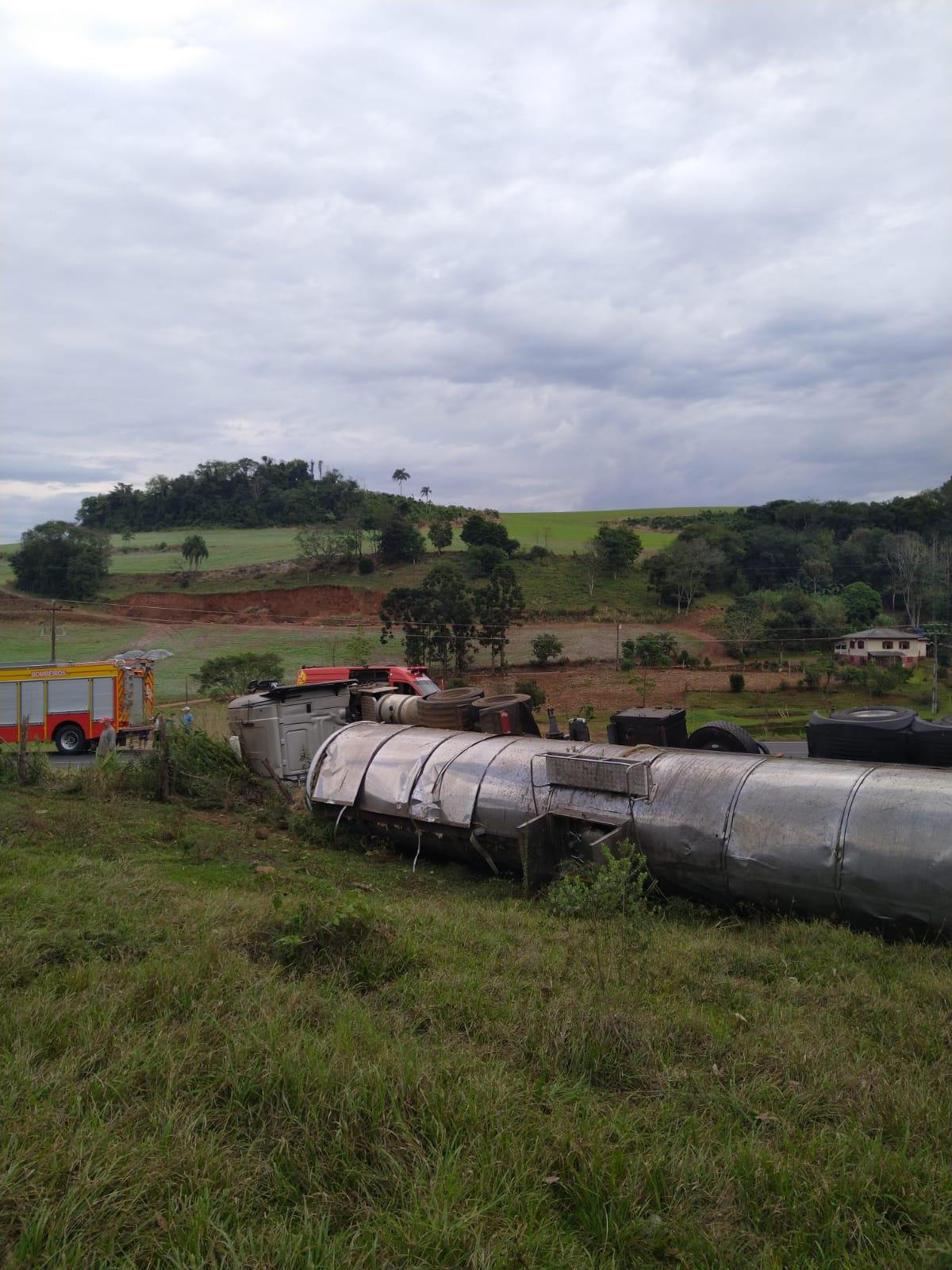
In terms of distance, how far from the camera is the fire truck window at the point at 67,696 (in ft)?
83.0

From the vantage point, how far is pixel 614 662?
44.4 metres

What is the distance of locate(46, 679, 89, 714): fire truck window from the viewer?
83.0ft

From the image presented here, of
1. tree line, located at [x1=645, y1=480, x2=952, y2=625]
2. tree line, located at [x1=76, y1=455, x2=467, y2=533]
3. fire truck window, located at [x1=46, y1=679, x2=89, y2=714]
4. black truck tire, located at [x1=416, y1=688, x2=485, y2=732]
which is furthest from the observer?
tree line, located at [x1=76, y1=455, x2=467, y2=533]

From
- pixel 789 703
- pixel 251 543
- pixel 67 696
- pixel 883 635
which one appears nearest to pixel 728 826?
pixel 67 696

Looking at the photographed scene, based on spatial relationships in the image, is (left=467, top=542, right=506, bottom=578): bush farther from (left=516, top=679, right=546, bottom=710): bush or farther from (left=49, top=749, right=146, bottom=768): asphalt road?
(left=49, top=749, right=146, bottom=768): asphalt road

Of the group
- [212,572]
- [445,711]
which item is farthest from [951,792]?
[212,572]

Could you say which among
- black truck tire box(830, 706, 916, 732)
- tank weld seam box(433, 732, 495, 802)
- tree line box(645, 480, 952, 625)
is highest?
tree line box(645, 480, 952, 625)

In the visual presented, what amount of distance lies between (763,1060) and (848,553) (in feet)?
237

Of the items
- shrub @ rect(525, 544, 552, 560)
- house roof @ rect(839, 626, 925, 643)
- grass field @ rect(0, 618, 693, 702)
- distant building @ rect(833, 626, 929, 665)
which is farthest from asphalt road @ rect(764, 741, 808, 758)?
shrub @ rect(525, 544, 552, 560)

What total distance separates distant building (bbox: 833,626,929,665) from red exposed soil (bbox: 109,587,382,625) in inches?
1188

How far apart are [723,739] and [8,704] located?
22556 mm

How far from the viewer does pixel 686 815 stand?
7.86 metres

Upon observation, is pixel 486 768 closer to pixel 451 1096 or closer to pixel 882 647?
pixel 451 1096

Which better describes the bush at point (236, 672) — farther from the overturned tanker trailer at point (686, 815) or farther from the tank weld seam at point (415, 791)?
the overturned tanker trailer at point (686, 815)
